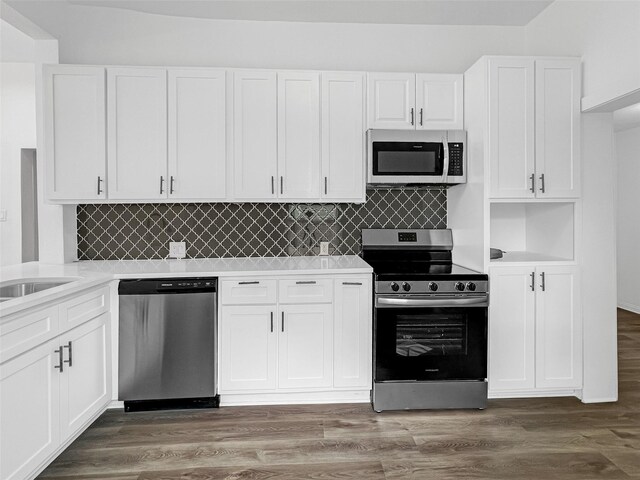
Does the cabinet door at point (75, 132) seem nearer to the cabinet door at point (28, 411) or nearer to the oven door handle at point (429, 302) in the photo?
the cabinet door at point (28, 411)

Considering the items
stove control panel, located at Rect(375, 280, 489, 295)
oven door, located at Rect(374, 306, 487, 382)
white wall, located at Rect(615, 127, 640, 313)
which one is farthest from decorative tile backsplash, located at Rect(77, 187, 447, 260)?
white wall, located at Rect(615, 127, 640, 313)

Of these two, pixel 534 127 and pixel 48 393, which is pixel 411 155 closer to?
pixel 534 127

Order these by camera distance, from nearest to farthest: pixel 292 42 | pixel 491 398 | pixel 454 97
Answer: pixel 491 398
pixel 454 97
pixel 292 42

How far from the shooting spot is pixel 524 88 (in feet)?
9.39

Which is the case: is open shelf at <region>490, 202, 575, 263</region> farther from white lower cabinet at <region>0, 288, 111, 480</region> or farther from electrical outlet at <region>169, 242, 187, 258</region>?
white lower cabinet at <region>0, 288, 111, 480</region>

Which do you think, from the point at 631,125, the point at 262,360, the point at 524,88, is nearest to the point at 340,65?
the point at 524,88

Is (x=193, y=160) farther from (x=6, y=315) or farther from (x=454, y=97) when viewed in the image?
(x=454, y=97)

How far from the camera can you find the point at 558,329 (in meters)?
2.91

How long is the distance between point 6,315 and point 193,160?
5.46ft

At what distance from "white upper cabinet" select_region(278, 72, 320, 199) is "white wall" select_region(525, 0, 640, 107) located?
185 centimetres

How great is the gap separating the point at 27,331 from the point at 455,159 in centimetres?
284

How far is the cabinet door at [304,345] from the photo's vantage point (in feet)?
9.34

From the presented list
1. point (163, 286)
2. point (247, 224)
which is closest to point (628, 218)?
point (247, 224)

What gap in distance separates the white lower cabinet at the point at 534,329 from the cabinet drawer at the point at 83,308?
2.57m
